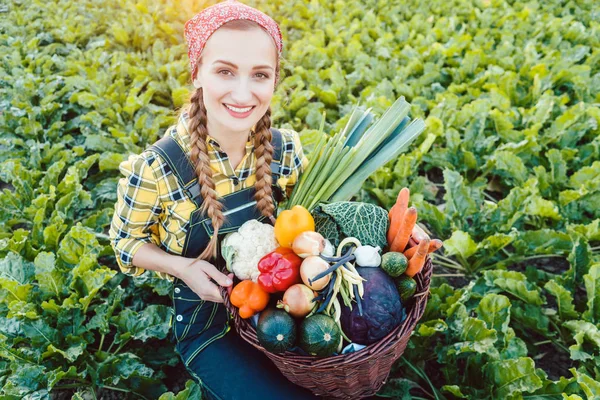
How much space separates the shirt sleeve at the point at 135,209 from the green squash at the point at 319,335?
85 centimetres

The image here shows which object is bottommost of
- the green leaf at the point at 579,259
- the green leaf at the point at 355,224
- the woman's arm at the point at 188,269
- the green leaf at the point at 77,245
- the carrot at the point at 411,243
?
the green leaf at the point at 77,245

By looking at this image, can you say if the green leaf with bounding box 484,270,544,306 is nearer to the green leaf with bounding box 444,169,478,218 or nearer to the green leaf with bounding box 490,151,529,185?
the green leaf with bounding box 444,169,478,218

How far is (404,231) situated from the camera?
6.21 feet

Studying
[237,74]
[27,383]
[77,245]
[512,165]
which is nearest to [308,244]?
[237,74]

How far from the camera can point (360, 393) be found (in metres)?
2.06

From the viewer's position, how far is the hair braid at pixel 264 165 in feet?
7.23

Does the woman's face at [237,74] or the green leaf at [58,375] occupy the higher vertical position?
the woman's face at [237,74]

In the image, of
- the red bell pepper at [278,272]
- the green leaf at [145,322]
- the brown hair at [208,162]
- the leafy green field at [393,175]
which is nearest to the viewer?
the red bell pepper at [278,272]

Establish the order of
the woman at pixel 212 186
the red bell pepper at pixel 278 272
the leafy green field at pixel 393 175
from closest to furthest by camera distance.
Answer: the red bell pepper at pixel 278 272
the woman at pixel 212 186
the leafy green field at pixel 393 175

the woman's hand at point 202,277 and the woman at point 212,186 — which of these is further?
the woman's hand at point 202,277

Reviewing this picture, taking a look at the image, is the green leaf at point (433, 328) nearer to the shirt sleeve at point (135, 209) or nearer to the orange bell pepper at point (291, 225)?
the orange bell pepper at point (291, 225)

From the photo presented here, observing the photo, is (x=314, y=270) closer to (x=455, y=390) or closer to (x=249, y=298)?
(x=249, y=298)

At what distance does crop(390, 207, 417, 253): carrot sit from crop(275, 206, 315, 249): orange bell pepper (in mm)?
341

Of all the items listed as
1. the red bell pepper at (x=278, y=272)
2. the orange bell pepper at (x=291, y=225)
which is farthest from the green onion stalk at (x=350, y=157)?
the red bell pepper at (x=278, y=272)
